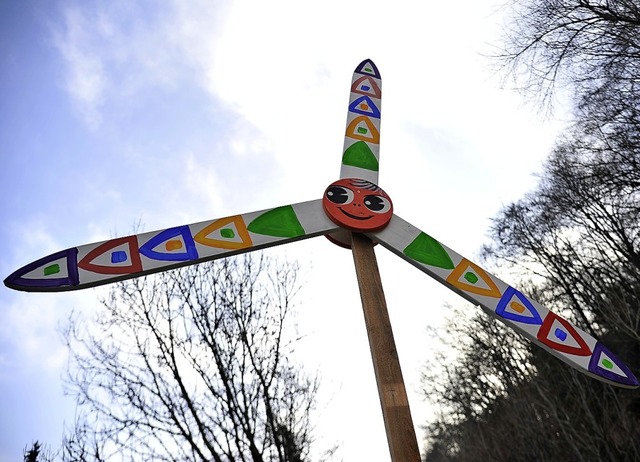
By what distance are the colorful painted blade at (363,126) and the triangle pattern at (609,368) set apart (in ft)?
4.66

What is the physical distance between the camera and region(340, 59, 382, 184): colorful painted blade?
2.51 meters

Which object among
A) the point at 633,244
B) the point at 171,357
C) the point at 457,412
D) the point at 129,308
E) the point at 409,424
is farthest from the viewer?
the point at 457,412

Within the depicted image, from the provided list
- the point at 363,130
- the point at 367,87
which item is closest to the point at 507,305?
the point at 363,130

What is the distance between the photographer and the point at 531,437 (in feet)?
26.2

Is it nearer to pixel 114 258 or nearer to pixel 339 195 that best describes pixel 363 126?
pixel 339 195

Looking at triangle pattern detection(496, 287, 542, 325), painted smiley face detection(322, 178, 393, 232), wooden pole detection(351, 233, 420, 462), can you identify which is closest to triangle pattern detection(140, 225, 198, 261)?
painted smiley face detection(322, 178, 393, 232)

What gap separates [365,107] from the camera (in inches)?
110

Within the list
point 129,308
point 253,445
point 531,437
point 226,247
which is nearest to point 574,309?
point 531,437

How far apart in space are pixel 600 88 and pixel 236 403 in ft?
15.5

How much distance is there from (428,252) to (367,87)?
139cm

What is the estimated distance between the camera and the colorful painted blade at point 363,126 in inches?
98.8

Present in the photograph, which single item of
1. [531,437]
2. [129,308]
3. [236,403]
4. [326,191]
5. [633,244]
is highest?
[633,244]

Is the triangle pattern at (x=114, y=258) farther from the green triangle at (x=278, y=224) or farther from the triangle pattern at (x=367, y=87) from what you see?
the triangle pattern at (x=367, y=87)

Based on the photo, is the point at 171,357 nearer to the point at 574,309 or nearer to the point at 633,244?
the point at 633,244
